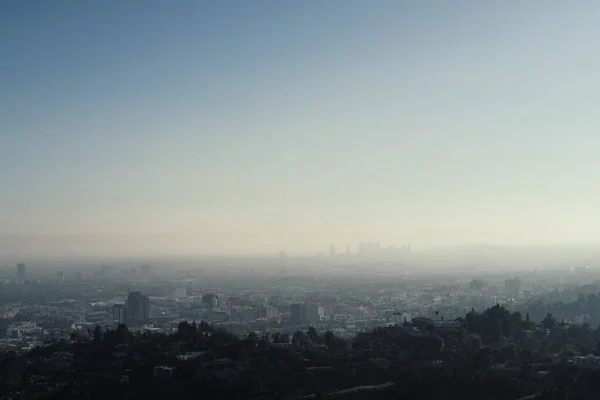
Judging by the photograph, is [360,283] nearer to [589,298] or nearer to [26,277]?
[589,298]

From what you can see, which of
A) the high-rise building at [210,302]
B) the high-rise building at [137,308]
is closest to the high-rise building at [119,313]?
the high-rise building at [137,308]

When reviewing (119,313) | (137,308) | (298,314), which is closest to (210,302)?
(137,308)

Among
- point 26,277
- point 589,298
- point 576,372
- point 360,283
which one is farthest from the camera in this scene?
point 26,277

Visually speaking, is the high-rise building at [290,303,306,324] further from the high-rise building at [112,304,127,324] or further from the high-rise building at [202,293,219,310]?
the high-rise building at [112,304,127,324]

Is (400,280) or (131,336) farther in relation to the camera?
(400,280)

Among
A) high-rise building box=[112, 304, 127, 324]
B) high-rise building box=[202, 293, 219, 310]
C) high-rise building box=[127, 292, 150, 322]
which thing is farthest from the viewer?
high-rise building box=[202, 293, 219, 310]

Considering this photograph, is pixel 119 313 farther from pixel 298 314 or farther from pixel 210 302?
pixel 298 314

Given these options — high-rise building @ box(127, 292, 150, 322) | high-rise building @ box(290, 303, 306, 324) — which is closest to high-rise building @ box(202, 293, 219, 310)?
high-rise building @ box(127, 292, 150, 322)

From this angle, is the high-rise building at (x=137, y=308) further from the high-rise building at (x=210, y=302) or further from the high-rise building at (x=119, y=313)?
the high-rise building at (x=210, y=302)

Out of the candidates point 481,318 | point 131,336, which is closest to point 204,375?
point 131,336
